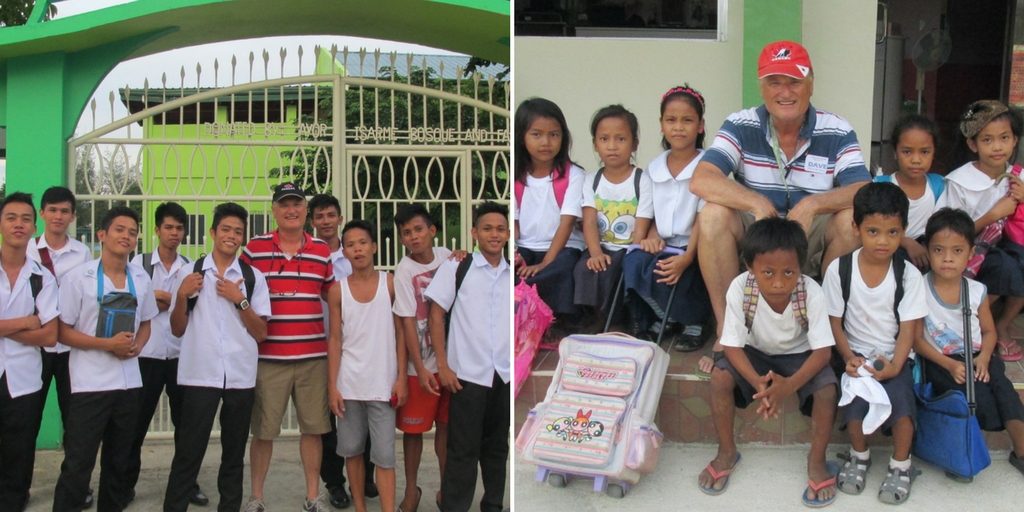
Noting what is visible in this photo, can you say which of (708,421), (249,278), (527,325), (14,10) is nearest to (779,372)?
(708,421)

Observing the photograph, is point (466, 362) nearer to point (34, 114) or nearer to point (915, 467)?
point (915, 467)

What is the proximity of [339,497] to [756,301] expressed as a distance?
1.97m

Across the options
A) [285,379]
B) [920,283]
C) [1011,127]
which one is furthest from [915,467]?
[285,379]

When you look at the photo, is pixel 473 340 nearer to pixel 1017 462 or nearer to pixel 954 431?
pixel 954 431

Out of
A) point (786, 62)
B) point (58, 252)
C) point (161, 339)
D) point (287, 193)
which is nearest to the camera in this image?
point (786, 62)

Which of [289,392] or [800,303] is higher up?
[800,303]

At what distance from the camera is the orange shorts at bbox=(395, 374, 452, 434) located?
380 centimetres

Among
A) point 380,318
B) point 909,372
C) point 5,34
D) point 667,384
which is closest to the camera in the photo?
point 909,372

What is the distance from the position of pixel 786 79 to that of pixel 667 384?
1128mm

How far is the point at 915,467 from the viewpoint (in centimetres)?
328

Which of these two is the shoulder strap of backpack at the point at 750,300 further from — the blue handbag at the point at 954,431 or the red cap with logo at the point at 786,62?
the red cap with logo at the point at 786,62

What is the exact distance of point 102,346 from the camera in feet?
11.8

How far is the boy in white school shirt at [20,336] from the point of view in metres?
3.67

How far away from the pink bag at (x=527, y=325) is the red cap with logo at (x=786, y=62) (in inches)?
44.0
